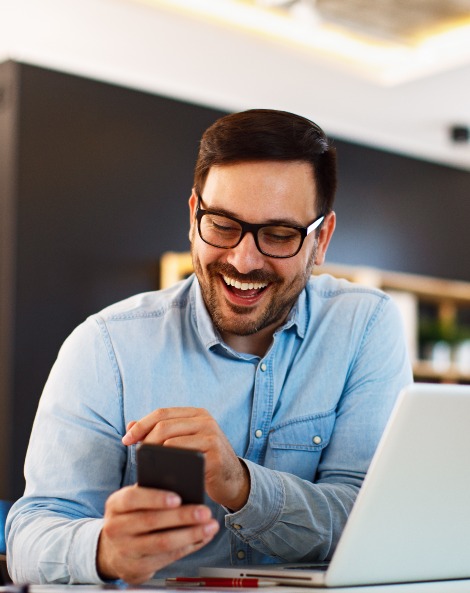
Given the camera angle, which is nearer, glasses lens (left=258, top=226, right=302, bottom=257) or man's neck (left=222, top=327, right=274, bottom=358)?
glasses lens (left=258, top=226, right=302, bottom=257)

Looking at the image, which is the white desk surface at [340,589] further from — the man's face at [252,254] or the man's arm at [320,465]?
the man's face at [252,254]

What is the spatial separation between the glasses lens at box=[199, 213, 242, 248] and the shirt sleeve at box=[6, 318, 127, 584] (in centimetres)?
29

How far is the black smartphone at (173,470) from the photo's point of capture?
114 cm

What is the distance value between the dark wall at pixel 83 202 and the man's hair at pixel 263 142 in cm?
322

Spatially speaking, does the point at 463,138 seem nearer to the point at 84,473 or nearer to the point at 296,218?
the point at 296,218

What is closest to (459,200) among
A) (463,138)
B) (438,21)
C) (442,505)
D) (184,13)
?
(463,138)

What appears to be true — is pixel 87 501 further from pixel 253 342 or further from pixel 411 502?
pixel 411 502

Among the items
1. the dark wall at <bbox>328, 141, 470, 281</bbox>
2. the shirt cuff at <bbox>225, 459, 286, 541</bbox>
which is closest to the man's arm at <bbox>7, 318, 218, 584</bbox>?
the shirt cuff at <bbox>225, 459, 286, 541</bbox>

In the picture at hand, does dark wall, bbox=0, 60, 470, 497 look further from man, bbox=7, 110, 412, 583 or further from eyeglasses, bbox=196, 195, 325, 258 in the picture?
eyeglasses, bbox=196, 195, 325, 258

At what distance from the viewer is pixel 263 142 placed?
1.82 metres

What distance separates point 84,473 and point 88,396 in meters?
0.15

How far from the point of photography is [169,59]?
5.31 metres

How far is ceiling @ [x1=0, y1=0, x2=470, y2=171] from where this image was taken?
183 inches

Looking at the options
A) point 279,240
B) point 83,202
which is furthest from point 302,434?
point 83,202
